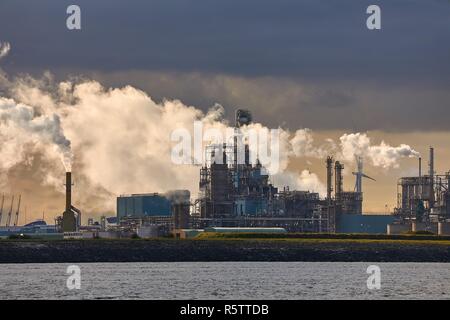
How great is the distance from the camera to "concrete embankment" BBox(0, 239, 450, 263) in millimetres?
171125

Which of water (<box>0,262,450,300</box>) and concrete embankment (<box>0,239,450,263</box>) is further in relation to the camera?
concrete embankment (<box>0,239,450,263</box>)

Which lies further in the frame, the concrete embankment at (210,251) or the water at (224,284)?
the concrete embankment at (210,251)

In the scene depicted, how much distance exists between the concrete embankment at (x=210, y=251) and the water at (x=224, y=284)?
33.5m

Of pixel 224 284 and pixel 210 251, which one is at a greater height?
pixel 210 251

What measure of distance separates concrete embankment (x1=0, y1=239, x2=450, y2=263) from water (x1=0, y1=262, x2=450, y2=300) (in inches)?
1321

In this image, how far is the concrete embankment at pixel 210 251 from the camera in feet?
561

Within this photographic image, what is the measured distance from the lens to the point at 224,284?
104500 millimetres

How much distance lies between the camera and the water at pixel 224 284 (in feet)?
297

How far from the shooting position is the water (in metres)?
90.4

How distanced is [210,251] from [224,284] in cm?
7133

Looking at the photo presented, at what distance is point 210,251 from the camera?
577ft

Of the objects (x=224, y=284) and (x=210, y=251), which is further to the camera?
(x=210, y=251)
